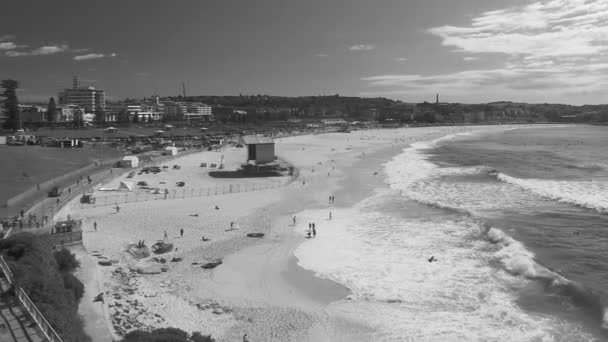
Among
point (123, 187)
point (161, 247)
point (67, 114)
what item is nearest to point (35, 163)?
point (123, 187)

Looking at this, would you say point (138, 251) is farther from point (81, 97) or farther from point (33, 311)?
point (81, 97)

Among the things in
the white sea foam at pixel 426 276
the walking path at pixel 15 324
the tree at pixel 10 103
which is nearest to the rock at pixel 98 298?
the walking path at pixel 15 324

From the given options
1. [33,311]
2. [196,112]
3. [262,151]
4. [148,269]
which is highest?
[196,112]

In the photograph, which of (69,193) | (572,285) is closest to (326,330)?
(572,285)

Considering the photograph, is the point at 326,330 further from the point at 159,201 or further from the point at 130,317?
the point at 159,201

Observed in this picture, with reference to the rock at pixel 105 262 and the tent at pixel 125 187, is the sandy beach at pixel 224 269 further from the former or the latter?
the tent at pixel 125 187
